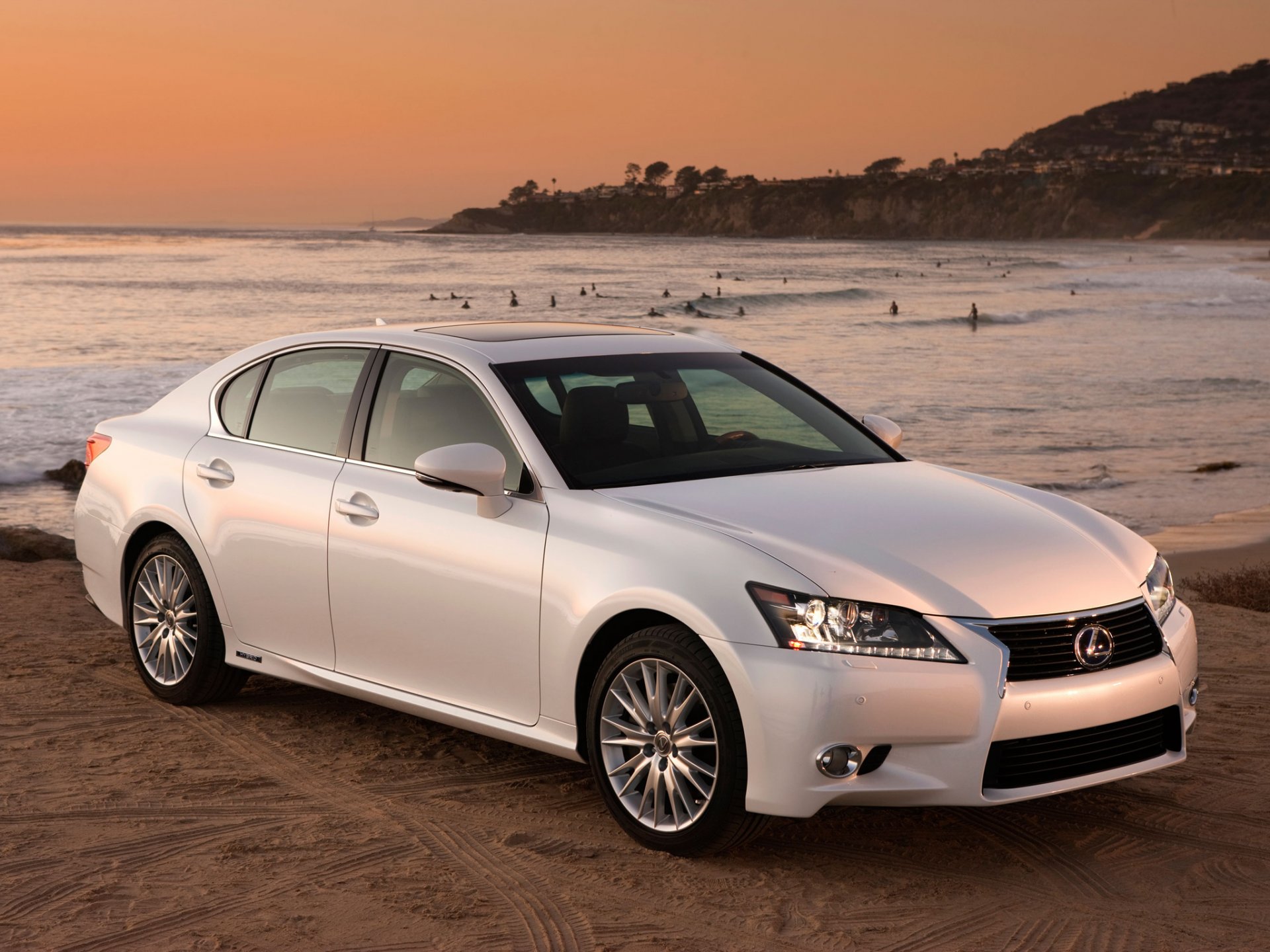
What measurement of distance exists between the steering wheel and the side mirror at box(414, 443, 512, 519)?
40.3 inches

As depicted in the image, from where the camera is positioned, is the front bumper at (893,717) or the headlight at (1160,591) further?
the headlight at (1160,591)

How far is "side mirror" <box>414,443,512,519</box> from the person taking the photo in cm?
492

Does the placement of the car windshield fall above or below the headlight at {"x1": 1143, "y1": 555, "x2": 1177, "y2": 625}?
above

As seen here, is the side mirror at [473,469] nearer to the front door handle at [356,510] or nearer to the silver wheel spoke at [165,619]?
the front door handle at [356,510]

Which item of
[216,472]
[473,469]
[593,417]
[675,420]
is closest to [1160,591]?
[675,420]

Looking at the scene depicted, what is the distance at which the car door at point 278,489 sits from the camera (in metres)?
5.83

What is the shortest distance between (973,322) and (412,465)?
48.5 meters

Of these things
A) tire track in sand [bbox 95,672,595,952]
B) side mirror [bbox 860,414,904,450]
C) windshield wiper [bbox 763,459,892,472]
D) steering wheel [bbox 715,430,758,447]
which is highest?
steering wheel [bbox 715,430,758,447]

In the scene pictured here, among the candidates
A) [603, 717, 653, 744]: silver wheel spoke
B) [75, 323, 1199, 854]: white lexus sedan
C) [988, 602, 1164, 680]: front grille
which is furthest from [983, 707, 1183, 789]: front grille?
[603, 717, 653, 744]: silver wheel spoke

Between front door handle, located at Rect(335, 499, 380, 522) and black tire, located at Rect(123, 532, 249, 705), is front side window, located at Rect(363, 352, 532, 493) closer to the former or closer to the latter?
front door handle, located at Rect(335, 499, 380, 522)

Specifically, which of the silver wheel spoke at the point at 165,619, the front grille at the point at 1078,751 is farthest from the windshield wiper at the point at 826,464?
the silver wheel spoke at the point at 165,619

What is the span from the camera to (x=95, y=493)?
23.2ft

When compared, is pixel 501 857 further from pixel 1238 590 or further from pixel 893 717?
pixel 1238 590

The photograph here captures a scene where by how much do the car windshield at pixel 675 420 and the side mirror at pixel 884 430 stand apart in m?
0.08
